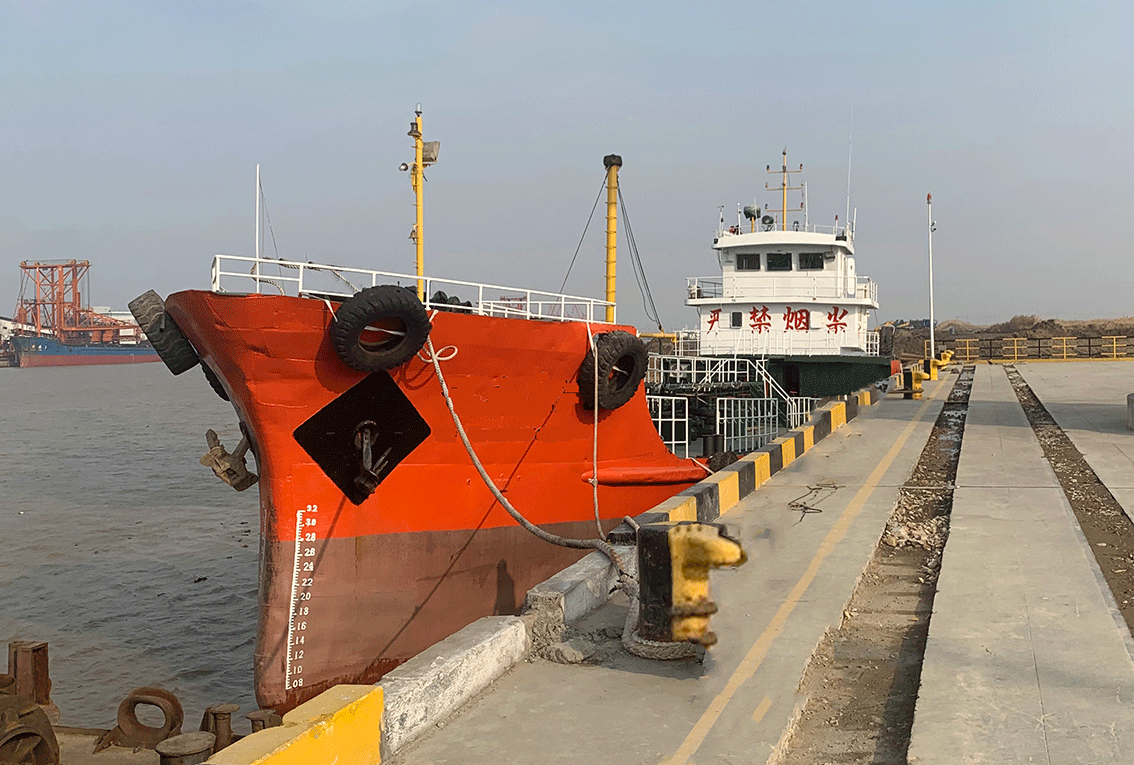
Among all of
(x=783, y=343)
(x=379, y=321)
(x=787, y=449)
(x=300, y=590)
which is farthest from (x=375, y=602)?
(x=783, y=343)

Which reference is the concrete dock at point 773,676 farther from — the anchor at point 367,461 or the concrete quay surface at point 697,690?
the anchor at point 367,461

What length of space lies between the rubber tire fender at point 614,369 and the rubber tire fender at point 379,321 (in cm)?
267

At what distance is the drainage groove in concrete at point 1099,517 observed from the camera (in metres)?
5.87

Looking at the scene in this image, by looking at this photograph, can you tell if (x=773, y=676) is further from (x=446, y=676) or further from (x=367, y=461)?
(x=367, y=461)

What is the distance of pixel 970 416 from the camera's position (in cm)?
1662

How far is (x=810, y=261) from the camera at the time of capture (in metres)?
23.6

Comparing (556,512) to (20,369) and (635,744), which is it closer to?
(635,744)

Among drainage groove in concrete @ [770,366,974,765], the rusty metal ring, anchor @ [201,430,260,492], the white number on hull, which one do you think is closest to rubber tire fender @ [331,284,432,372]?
the white number on hull

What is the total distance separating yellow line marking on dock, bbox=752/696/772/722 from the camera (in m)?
4.04

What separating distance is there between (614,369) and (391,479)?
361 cm

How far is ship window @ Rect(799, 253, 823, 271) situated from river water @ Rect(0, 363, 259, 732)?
51.3 ft

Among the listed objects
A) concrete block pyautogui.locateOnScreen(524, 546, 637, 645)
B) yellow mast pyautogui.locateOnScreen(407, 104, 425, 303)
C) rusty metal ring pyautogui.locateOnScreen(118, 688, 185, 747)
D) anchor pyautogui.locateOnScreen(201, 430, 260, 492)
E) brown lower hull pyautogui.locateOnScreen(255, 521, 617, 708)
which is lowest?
rusty metal ring pyautogui.locateOnScreen(118, 688, 185, 747)

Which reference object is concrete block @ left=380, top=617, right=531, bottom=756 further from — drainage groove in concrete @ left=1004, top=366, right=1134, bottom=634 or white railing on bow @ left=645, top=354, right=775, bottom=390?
white railing on bow @ left=645, top=354, right=775, bottom=390

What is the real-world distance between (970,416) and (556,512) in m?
9.98
